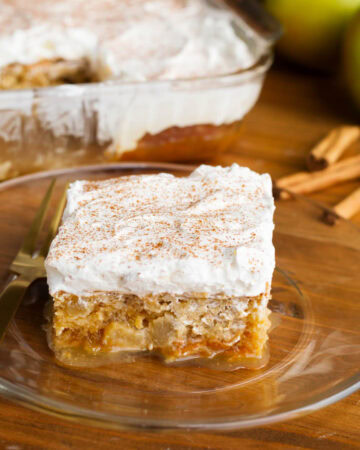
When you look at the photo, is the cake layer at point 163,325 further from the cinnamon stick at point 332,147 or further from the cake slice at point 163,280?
the cinnamon stick at point 332,147

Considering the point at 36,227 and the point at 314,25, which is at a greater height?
the point at 314,25

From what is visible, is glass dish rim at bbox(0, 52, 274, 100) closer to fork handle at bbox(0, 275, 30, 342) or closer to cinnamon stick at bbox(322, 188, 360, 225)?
cinnamon stick at bbox(322, 188, 360, 225)


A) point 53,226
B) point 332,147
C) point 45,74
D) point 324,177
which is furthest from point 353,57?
point 53,226

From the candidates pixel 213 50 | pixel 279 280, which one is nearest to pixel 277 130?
pixel 213 50

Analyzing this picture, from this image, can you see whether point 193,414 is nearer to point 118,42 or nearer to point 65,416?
point 65,416

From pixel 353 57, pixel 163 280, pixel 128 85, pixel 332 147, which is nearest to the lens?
pixel 163 280

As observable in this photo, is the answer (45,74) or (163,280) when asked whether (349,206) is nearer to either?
(163,280)

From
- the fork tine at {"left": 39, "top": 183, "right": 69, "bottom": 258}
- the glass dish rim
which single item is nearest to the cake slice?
the fork tine at {"left": 39, "top": 183, "right": 69, "bottom": 258}
